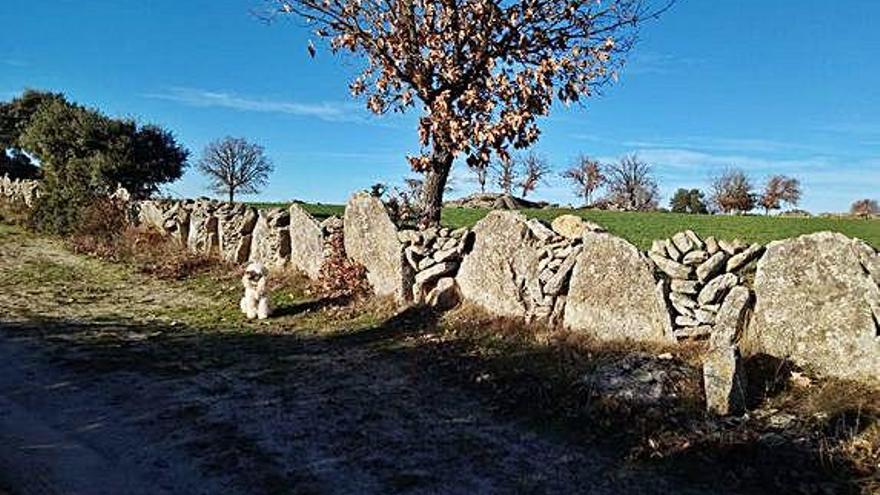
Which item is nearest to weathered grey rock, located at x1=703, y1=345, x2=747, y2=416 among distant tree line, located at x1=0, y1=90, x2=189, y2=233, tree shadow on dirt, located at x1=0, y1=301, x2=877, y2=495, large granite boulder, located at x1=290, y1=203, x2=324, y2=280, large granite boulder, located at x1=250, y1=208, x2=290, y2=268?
tree shadow on dirt, located at x1=0, y1=301, x2=877, y2=495

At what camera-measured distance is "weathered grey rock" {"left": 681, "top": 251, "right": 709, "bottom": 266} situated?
7996 millimetres

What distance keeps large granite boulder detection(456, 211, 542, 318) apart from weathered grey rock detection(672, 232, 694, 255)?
1874 mm

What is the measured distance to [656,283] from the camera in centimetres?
786

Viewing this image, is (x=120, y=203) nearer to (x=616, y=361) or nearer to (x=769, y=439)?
(x=616, y=361)

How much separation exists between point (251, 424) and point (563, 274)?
4468mm

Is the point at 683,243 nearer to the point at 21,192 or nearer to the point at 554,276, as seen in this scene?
the point at 554,276

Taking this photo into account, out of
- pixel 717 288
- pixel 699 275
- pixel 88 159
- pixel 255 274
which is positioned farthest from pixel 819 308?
pixel 88 159

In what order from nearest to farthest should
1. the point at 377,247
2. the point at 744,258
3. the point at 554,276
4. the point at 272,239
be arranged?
the point at 744,258 < the point at 554,276 < the point at 377,247 < the point at 272,239

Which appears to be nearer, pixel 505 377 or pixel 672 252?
pixel 505 377

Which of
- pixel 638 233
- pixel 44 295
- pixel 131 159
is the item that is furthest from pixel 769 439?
pixel 131 159

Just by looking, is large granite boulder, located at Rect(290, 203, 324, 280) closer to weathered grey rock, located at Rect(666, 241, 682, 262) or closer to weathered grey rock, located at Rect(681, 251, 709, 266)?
weathered grey rock, located at Rect(666, 241, 682, 262)

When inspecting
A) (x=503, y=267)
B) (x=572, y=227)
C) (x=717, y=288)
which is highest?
(x=572, y=227)

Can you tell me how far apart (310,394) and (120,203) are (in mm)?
15016

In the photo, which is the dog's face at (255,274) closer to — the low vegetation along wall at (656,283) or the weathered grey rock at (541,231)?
the low vegetation along wall at (656,283)
